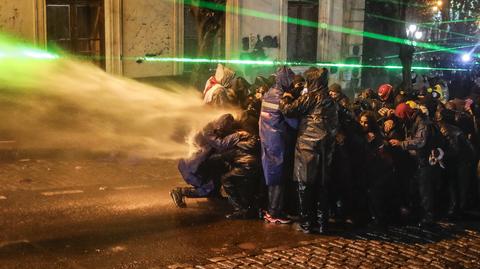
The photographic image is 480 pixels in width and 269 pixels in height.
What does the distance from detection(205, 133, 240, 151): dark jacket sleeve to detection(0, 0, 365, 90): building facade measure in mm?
8406

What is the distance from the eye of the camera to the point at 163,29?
17.3 m

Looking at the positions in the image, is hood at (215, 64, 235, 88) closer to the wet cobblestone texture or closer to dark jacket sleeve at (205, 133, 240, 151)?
dark jacket sleeve at (205, 133, 240, 151)

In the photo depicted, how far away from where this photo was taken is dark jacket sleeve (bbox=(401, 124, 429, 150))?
8.10 meters

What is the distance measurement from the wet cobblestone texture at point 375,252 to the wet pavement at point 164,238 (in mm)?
11

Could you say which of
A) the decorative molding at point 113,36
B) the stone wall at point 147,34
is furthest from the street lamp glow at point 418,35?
the decorative molding at point 113,36

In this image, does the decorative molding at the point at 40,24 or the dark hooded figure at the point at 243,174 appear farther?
the decorative molding at the point at 40,24

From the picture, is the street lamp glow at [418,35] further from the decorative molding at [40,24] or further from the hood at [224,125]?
the hood at [224,125]

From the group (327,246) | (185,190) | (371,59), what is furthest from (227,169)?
(371,59)

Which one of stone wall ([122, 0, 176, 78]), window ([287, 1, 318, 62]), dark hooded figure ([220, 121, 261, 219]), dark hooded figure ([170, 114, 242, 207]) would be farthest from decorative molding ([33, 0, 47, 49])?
dark hooded figure ([220, 121, 261, 219])

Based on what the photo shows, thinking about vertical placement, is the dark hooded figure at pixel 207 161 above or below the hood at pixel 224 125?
below

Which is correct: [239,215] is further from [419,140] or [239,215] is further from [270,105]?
[419,140]

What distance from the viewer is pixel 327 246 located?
7.41 meters

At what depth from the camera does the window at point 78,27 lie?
15672 millimetres

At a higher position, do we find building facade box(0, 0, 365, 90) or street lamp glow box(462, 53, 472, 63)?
building facade box(0, 0, 365, 90)
